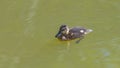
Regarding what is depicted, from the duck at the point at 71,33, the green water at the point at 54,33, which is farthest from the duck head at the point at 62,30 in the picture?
the green water at the point at 54,33

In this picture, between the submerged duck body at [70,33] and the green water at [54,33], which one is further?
the submerged duck body at [70,33]

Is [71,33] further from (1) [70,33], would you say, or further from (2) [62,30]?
(2) [62,30]

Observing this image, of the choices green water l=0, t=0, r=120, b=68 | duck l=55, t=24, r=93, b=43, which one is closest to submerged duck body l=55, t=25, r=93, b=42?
duck l=55, t=24, r=93, b=43

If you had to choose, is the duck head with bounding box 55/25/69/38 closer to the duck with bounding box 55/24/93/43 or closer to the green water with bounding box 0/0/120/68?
the duck with bounding box 55/24/93/43

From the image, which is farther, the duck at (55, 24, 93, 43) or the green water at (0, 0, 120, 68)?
the duck at (55, 24, 93, 43)

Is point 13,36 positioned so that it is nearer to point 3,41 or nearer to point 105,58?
point 3,41

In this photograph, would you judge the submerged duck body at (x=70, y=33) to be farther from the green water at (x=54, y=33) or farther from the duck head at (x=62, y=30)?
the green water at (x=54, y=33)

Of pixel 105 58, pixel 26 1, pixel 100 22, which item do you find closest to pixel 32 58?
pixel 105 58
